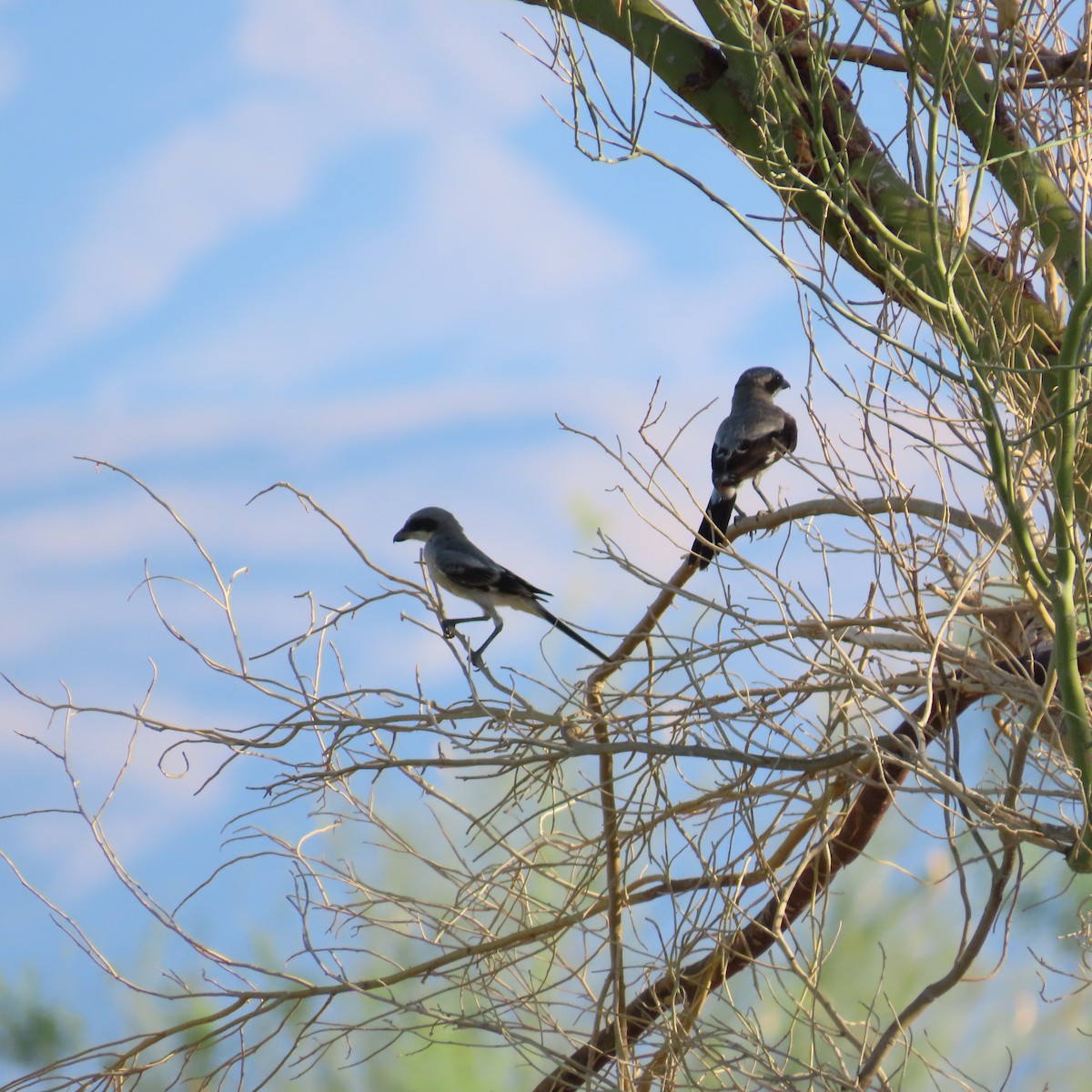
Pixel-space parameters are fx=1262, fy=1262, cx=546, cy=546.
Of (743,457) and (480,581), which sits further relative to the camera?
(743,457)

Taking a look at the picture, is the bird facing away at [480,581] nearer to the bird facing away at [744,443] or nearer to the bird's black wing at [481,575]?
the bird's black wing at [481,575]

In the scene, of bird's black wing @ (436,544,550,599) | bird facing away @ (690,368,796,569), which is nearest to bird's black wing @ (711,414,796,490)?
bird facing away @ (690,368,796,569)

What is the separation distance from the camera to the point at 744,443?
5367mm

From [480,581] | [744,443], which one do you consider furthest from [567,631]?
[744,443]

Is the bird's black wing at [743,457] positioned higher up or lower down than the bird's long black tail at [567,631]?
higher up

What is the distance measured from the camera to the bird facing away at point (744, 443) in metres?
5.27

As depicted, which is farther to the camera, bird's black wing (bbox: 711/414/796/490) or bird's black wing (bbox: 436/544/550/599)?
bird's black wing (bbox: 711/414/796/490)

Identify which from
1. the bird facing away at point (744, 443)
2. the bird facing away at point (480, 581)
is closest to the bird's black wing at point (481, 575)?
the bird facing away at point (480, 581)

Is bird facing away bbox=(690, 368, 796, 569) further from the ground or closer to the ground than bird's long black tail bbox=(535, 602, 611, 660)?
further from the ground

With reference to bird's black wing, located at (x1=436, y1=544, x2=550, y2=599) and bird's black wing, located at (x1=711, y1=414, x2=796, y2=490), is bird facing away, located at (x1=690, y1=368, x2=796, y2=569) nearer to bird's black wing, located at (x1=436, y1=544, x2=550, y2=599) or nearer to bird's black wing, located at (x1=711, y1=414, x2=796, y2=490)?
bird's black wing, located at (x1=711, y1=414, x2=796, y2=490)

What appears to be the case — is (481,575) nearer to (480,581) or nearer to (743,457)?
(480,581)

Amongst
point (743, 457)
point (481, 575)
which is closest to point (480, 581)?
point (481, 575)

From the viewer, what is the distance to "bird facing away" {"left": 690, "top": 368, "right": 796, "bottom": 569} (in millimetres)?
5273

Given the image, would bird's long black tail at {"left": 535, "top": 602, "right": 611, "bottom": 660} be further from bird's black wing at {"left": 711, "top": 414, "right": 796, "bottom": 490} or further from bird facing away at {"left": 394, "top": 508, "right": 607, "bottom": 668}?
bird's black wing at {"left": 711, "top": 414, "right": 796, "bottom": 490}
